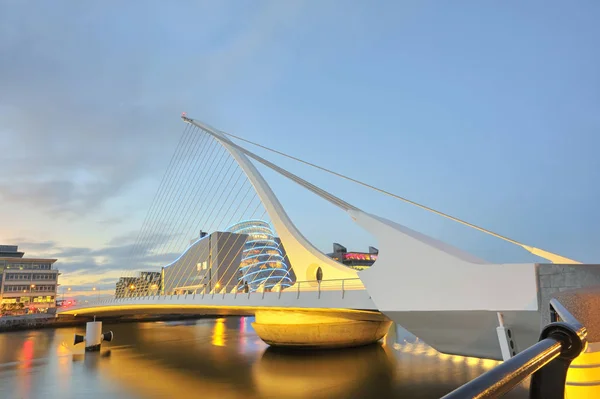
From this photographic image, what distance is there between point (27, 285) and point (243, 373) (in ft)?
228

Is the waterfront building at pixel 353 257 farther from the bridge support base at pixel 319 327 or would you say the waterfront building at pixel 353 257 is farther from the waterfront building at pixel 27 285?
the bridge support base at pixel 319 327

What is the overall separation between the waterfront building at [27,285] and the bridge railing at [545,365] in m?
80.3

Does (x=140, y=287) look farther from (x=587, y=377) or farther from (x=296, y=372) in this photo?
(x=587, y=377)

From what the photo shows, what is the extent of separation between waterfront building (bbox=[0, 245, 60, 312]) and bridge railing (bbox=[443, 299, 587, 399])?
80335 millimetres

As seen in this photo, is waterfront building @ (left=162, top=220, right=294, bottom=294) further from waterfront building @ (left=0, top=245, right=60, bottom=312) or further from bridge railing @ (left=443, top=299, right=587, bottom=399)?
bridge railing @ (left=443, top=299, right=587, bottom=399)

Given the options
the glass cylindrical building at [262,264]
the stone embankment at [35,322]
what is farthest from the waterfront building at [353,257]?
the stone embankment at [35,322]

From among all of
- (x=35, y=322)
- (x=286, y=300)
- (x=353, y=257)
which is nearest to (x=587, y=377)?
(x=286, y=300)

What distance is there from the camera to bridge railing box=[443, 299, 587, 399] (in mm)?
1227

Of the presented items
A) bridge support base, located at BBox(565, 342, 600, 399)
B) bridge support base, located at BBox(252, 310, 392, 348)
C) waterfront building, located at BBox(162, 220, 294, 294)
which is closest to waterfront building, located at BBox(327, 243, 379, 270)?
waterfront building, located at BBox(162, 220, 294, 294)

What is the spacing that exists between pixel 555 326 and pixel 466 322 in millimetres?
11170

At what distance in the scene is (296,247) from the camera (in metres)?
21.2

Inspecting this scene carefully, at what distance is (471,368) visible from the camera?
17.9 metres

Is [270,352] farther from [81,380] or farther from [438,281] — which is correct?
[438,281]

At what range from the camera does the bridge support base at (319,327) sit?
896 inches
